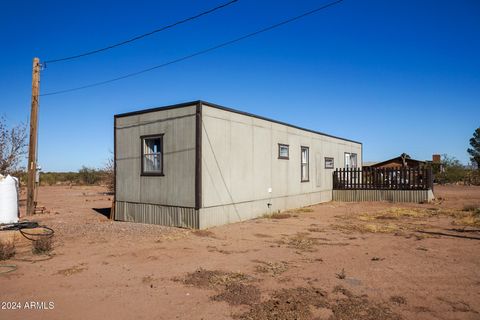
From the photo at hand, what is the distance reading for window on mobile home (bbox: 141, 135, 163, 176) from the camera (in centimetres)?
1173

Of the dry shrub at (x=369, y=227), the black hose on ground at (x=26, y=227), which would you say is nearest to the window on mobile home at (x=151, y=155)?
the black hose on ground at (x=26, y=227)

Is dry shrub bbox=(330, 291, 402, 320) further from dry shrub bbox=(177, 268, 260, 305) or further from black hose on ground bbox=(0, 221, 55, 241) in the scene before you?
black hose on ground bbox=(0, 221, 55, 241)

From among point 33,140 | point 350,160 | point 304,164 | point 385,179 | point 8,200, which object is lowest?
point 8,200

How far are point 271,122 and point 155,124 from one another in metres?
5.08

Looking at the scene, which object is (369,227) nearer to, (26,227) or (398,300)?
(398,300)

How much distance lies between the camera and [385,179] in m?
Result: 19.5

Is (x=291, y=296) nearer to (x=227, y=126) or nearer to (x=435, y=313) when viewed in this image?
(x=435, y=313)

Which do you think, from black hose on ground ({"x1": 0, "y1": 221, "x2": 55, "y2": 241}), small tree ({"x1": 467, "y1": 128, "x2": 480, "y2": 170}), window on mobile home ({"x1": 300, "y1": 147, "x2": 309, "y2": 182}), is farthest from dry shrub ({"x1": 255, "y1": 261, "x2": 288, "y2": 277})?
small tree ({"x1": 467, "y1": 128, "x2": 480, "y2": 170})

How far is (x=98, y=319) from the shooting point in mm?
4188

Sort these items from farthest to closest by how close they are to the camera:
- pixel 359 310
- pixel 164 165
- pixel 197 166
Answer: pixel 164 165, pixel 197 166, pixel 359 310

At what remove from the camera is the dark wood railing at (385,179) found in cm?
1852

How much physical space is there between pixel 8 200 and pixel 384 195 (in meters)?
17.7

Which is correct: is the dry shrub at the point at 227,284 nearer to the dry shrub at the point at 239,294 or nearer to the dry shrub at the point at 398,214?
the dry shrub at the point at 239,294

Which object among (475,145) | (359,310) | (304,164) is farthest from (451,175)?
(359,310)
